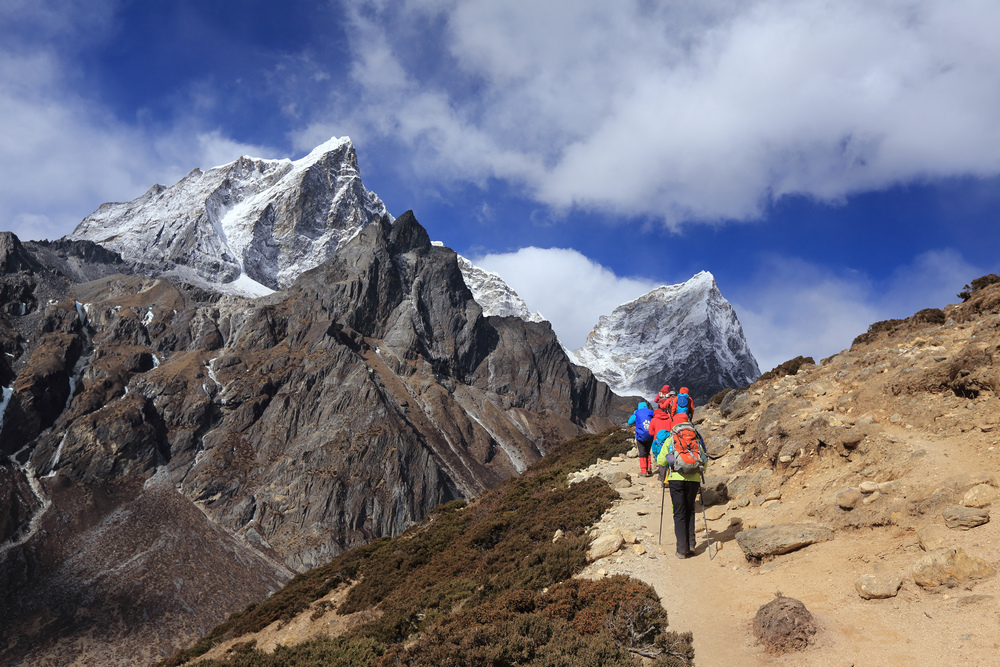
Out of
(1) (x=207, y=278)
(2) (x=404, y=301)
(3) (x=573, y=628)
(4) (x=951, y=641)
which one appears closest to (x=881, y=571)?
(4) (x=951, y=641)

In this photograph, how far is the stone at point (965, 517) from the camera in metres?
7.59

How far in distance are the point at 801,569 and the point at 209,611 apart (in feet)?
254

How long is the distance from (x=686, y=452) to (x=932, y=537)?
4024 mm

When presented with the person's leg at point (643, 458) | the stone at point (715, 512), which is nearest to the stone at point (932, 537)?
the stone at point (715, 512)

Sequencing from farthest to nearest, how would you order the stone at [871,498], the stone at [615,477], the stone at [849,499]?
1. the stone at [615,477]
2. the stone at [849,499]
3. the stone at [871,498]

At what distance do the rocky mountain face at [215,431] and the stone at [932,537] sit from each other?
243 ft

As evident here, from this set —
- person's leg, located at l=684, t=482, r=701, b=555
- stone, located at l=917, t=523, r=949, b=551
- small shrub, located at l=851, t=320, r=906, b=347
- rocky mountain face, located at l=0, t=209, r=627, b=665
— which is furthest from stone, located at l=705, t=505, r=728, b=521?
rocky mountain face, located at l=0, t=209, r=627, b=665

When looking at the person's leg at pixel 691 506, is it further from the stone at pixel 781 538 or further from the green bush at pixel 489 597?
the green bush at pixel 489 597

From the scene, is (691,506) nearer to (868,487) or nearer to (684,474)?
(684,474)

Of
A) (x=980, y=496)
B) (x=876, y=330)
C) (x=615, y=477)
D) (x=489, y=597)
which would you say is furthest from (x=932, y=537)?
(x=876, y=330)

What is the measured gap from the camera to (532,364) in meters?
170

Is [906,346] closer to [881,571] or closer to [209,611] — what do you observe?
[881,571]

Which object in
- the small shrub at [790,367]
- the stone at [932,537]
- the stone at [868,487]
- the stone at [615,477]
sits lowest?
the stone at [932,537]

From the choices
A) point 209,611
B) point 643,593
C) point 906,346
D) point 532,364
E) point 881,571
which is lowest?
point 209,611
